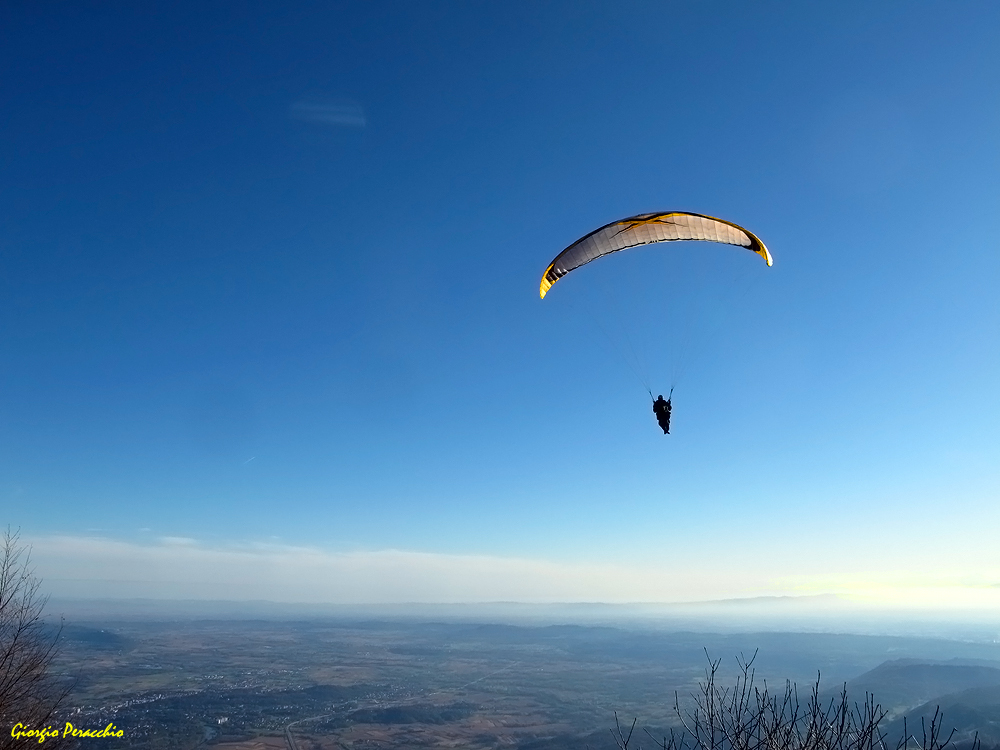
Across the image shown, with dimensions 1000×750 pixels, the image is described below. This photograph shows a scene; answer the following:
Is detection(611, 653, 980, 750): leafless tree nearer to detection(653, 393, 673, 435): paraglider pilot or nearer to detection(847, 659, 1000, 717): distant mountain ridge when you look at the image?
detection(653, 393, 673, 435): paraglider pilot

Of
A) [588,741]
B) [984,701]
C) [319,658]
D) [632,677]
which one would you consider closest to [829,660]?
[632,677]

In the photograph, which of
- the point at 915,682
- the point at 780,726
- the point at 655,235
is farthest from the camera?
the point at 915,682

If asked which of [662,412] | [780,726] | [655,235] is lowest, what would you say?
[780,726]

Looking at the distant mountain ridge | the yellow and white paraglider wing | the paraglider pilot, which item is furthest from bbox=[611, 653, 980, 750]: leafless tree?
the distant mountain ridge

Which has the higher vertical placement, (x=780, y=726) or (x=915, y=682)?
(x=780, y=726)

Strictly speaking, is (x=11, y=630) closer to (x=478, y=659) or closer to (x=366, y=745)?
(x=366, y=745)

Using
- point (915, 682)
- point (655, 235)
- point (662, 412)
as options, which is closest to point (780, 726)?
point (662, 412)

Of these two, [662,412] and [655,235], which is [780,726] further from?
[655,235]
